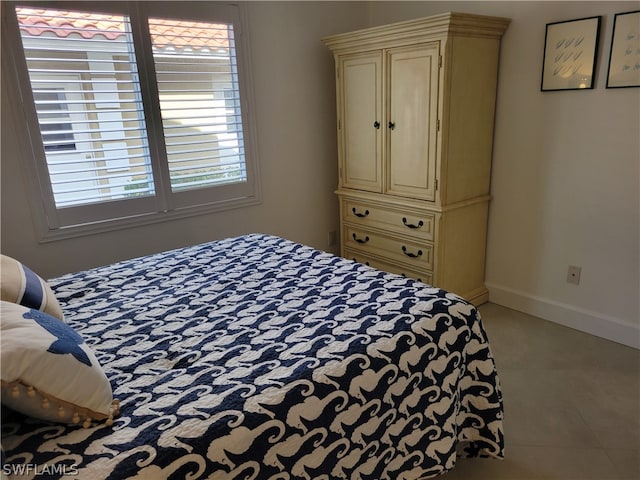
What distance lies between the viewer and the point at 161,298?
71.8 inches

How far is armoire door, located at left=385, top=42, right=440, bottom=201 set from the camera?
264 centimetres

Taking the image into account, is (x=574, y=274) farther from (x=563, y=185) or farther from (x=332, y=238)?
(x=332, y=238)

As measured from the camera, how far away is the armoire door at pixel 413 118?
2.64m

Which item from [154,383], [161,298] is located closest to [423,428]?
[154,383]

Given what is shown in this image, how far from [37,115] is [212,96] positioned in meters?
1.01

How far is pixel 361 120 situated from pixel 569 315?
6.06ft

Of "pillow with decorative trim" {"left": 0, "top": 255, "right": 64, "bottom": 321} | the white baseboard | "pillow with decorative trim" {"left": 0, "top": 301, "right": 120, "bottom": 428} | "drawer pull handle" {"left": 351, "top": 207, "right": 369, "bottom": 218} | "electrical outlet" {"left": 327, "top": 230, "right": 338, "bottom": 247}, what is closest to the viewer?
"pillow with decorative trim" {"left": 0, "top": 301, "right": 120, "bottom": 428}

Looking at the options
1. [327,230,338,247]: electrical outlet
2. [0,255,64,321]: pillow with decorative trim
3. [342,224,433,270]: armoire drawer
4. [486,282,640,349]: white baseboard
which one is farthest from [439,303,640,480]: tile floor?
[0,255,64,321]: pillow with decorative trim

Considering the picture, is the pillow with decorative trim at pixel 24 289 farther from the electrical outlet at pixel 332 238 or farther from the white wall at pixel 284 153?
the electrical outlet at pixel 332 238

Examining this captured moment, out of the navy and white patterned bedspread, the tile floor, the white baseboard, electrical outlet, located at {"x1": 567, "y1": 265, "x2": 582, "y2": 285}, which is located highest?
the navy and white patterned bedspread

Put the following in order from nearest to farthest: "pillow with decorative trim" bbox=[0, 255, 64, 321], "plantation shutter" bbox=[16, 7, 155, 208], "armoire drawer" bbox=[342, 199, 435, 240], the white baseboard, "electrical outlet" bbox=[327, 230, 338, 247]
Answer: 1. "pillow with decorative trim" bbox=[0, 255, 64, 321]
2. "plantation shutter" bbox=[16, 7, 155, 208]
3. the white baseboard
4. "armoire drawer" bbox=[342, 199, 435, 240]
5. "electrical outlet" bbox=[327, 230, 338, 247]

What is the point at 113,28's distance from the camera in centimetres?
251

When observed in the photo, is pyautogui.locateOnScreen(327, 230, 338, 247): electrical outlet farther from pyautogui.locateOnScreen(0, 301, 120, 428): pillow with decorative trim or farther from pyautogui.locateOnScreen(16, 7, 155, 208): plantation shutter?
pyautogui.locateOnScreen(0, 301, 120, 428): pillow with decorative trim

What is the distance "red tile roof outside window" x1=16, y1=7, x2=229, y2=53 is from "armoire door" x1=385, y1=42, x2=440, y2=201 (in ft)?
3.74
